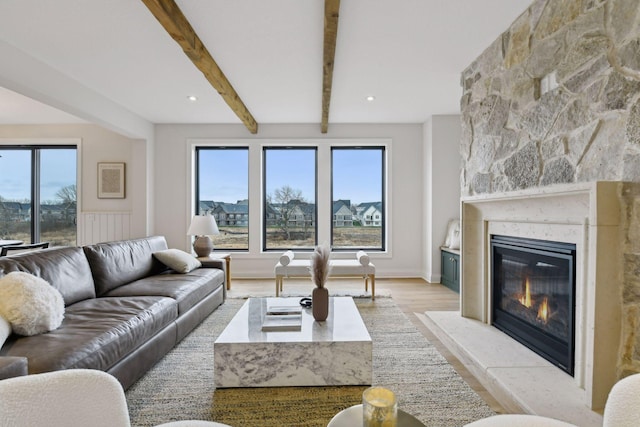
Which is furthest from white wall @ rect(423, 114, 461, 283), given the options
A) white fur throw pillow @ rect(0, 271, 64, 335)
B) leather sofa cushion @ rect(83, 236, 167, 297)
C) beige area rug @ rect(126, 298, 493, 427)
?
white fur throw pillow @ rect(0, 271, 64, 335)

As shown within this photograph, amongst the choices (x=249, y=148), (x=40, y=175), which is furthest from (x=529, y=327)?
(x=40, y=175)

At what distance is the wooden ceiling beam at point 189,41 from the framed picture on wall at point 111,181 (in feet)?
8.95

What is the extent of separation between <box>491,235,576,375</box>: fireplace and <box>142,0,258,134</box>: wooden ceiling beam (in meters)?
3.05

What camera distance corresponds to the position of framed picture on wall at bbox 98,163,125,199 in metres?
5.55

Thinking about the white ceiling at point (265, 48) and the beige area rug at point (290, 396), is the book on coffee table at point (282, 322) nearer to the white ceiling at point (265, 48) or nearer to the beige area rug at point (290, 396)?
the beige area rug at point (290, 396)

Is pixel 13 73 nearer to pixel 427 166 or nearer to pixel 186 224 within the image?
pixel 186 224

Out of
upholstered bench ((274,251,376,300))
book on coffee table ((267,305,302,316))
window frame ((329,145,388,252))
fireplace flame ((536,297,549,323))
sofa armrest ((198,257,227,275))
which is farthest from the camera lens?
window frame ((329,145,388,252))

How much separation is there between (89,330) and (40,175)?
5.24 m

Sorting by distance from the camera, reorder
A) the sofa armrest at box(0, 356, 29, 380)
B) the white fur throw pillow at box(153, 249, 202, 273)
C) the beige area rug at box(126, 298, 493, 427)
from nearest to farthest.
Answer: the sofa armrest at box(0, 356, 29, 380)
the beige area rug at box(126, 298, 493, 427)
the white fur throw pillow at box(153, 249, 202, 273)

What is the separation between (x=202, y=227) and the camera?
4.54 m

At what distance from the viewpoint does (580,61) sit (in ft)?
6.38

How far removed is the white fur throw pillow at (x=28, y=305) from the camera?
182 cm

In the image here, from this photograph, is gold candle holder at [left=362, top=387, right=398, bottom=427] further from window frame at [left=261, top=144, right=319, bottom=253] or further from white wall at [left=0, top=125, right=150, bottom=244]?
white wall at [left=0, top=125, right=150, bottom=244]

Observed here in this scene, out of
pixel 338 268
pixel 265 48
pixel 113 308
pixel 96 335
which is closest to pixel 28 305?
pixel 96 335
